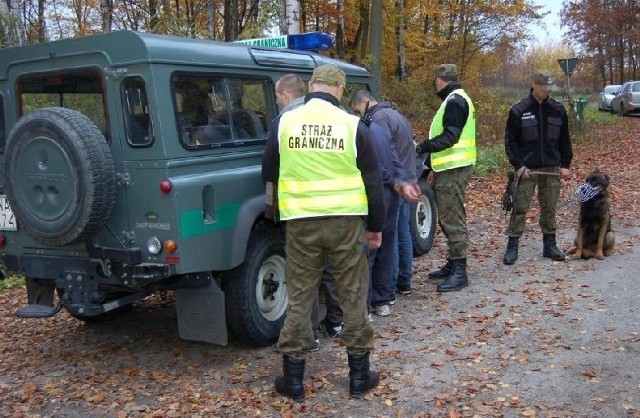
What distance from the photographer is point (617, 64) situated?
52.2 metres

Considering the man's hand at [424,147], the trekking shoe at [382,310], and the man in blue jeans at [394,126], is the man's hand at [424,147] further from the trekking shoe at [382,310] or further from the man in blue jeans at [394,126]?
the trekking shoe at [382,310]

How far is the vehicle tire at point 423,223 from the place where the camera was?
25.7 ft

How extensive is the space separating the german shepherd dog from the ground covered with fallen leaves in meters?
0.20

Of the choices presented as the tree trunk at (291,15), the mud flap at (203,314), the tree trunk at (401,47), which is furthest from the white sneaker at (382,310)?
the tree trunk at (401,47)

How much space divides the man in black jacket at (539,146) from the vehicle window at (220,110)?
2.97 metres

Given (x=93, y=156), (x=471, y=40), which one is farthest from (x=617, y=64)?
(x=93, y=156)

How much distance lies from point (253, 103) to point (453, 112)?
6.45ft

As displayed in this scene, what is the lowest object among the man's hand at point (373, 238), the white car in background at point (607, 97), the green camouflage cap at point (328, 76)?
the man's hand at point (373, 238)

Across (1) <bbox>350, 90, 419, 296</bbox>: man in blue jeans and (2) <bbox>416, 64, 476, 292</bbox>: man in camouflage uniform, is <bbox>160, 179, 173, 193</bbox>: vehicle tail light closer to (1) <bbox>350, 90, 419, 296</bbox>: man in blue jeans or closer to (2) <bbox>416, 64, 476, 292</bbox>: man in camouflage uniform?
(1) <bbox>350, 90, 419, 296</bbox>: man in blue jeans

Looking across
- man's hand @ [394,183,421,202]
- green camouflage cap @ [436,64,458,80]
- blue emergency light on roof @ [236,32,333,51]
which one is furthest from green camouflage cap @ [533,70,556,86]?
man's hand @ [394,183,421,202]

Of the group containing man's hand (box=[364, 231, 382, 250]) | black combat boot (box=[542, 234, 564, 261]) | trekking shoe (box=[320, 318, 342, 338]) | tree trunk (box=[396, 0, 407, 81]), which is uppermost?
tree trunk (box=[396, 0, 407, 81])

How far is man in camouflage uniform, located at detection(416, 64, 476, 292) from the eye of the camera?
630cm

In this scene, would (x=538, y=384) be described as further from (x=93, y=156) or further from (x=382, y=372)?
(x=93, y=156)

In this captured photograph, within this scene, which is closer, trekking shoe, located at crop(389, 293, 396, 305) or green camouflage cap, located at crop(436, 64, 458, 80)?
trekking shoe, located at crop(389, 293, 396, 305)
